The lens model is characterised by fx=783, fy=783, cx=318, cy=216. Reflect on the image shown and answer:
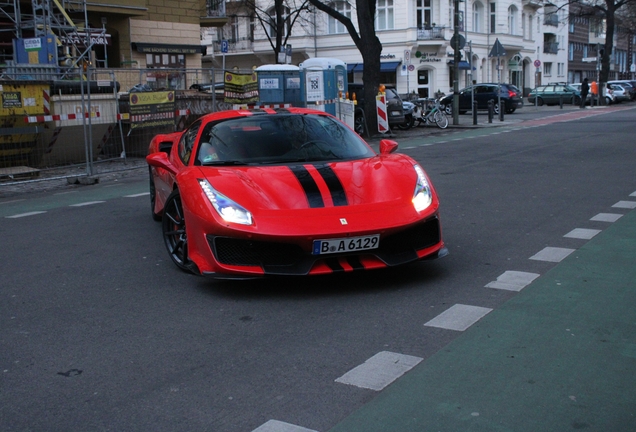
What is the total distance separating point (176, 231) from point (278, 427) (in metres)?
3.24

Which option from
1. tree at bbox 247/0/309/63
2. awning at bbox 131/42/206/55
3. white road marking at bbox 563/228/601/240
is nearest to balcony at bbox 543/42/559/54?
tree at bbox 247/0/309/63

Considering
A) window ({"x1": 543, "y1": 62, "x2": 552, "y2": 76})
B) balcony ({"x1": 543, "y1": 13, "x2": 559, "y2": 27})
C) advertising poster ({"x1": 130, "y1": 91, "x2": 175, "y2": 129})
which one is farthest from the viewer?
window ({"x1": 543, "y1": 62, "x2": 552, "y2": 76})

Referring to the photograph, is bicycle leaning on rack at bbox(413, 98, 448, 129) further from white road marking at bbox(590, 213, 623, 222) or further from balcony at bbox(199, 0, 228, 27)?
white road marking at bbox(590, 213, 623, 222)

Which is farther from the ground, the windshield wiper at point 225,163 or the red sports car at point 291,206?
the windshield wiper at point 225,163

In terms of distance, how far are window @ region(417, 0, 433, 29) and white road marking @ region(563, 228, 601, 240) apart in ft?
175

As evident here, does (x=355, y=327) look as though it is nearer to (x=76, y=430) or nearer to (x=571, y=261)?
(x=76, y=430)

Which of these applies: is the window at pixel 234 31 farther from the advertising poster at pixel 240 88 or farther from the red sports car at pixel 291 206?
the red sports car at pixel 291 206

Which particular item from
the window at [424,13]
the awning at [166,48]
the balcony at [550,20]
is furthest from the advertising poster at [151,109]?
the balcony at [550,20]

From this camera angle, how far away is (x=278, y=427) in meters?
3.39

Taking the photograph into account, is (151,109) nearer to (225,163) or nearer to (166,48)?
(225,163)

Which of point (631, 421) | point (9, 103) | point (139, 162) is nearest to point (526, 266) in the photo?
point (631, 421)

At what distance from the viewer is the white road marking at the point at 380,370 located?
3.87 m

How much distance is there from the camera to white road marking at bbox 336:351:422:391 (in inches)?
152

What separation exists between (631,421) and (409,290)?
2.40 meters
